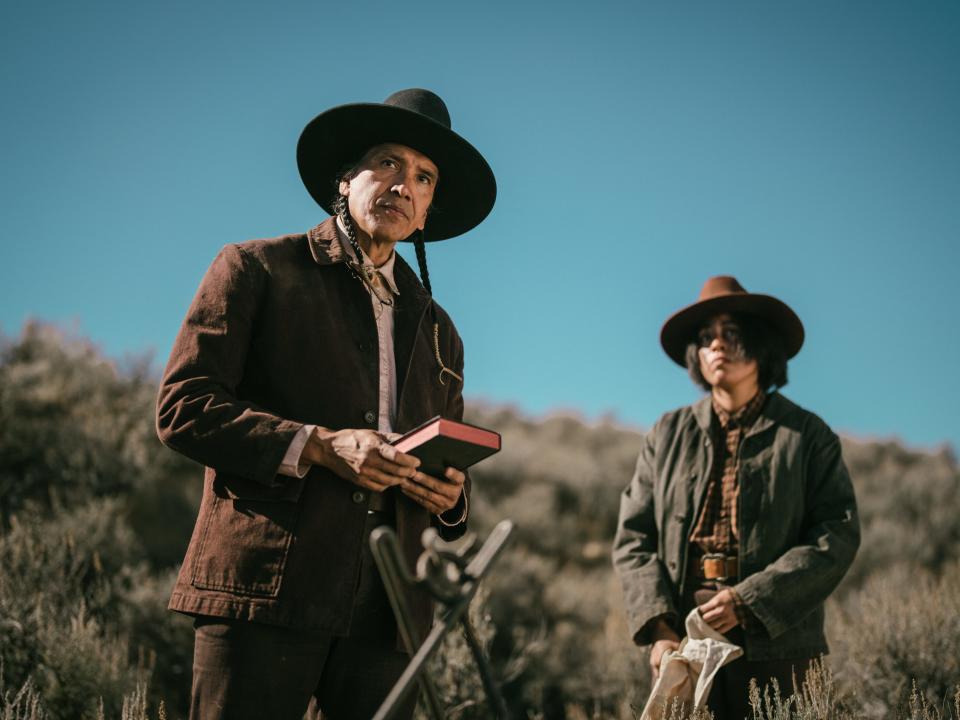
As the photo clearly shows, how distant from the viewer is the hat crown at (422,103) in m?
2.97

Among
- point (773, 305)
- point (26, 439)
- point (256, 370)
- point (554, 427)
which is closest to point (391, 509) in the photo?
point (256, 370)

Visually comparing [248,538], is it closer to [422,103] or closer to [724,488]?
[422,103]

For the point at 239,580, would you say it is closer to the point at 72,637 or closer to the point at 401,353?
the point at 401,353

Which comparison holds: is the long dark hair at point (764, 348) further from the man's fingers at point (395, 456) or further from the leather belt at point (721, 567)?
the man's fingers at point (395, 456)

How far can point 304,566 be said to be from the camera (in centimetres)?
223

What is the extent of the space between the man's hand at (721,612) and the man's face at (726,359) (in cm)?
106

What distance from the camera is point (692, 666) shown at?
3492 mm

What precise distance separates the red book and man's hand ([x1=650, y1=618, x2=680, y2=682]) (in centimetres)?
180

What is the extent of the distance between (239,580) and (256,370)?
62 centimetres

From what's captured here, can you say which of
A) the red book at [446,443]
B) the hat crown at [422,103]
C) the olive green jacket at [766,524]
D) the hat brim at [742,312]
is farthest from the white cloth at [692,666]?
the hat crown at [422,103]

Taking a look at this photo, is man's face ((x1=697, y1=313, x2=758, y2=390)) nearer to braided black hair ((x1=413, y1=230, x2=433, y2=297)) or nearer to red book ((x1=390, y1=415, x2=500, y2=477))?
braided black hair ((x1=413, y1=230, x2=433, y2=297))

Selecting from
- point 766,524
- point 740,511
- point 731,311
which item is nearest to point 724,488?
point 740,511

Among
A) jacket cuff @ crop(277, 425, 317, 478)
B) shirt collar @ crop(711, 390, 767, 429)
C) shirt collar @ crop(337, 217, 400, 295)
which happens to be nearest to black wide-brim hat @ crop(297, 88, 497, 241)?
shirt collar @ crop(337, 217, 400, 295)

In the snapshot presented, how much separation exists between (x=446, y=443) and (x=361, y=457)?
0.23m
